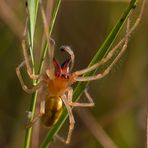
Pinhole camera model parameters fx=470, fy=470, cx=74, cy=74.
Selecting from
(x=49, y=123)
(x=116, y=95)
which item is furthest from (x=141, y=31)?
(x=49, y=123)

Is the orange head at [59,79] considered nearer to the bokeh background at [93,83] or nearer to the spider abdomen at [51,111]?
the spider abdomen at [51,111]

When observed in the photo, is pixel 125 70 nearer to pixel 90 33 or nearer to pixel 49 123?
pixel 90 33

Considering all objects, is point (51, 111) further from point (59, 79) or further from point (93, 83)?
point (93, 83)

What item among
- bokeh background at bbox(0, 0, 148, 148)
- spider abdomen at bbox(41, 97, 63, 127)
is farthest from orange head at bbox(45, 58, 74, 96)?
bokeh background at bbox(0, 0, 148, 148)

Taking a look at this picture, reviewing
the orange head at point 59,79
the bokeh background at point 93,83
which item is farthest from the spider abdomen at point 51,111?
the bokeh background at point 93,83

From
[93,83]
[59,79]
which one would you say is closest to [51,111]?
[59,79]

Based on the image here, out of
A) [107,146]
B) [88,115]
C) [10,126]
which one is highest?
[10,126]

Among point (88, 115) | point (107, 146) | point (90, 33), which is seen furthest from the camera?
point (90, 33)

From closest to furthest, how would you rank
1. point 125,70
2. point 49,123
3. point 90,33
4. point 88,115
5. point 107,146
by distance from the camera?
point 49,123
point 107,146
point 88,115
point 125,70
point 90,33
